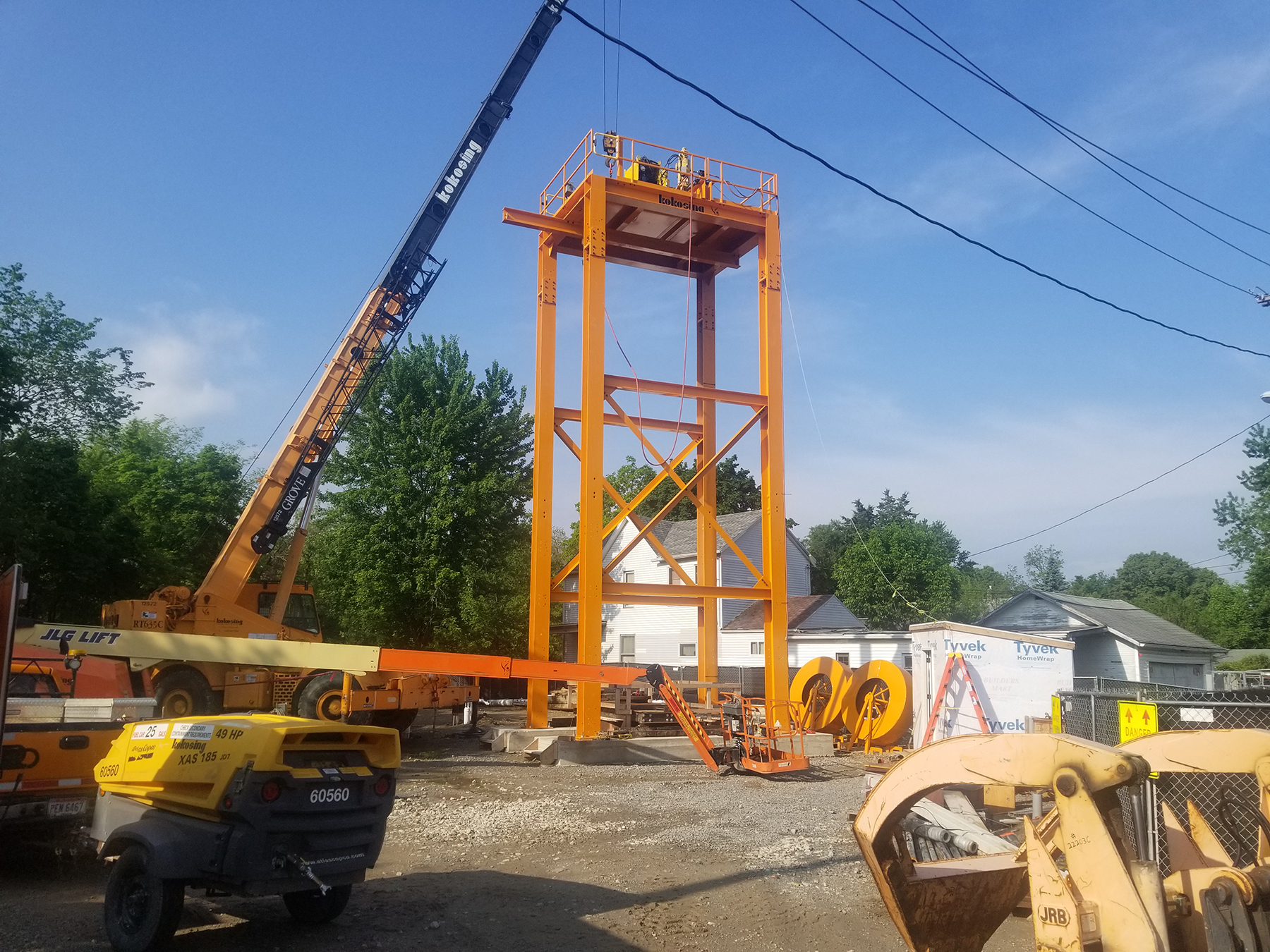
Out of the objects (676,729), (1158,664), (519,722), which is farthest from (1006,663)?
(1158,664)

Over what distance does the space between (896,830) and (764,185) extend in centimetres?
1735

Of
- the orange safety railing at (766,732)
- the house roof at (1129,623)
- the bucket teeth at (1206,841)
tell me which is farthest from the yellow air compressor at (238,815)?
the house roof at (1129,623)

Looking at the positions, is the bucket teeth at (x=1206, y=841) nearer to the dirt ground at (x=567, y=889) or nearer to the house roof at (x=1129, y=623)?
the dirt ground at (x=567, y=889)

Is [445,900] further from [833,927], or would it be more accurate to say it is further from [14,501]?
[14,501]

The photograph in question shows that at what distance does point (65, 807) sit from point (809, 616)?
3291 cm

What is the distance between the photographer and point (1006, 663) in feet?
50.9

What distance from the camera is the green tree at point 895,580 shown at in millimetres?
52469

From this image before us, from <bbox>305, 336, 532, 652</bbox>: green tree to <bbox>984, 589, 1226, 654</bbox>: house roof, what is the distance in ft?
61.2

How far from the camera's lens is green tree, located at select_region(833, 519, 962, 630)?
52469 millimetres

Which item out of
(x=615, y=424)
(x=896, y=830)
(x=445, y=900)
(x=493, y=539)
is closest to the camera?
(x=896, y=830)

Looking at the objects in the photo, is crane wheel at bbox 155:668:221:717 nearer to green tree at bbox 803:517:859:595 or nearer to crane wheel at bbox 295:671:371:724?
crane wheel at bbox 295:671:371:724

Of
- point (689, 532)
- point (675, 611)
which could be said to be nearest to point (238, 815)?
point (675, 611)

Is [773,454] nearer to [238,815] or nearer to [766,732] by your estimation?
[766,732]

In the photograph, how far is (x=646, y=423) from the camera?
792 inches
